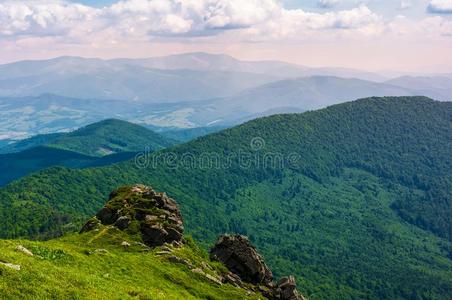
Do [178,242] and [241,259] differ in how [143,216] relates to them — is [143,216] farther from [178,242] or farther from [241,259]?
[241,259]

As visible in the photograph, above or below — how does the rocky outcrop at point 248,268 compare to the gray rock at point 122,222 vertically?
below

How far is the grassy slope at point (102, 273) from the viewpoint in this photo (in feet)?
161

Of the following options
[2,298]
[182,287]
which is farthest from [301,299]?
[2,298]

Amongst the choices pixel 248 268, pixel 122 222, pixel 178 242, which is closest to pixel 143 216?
pixel 122 222

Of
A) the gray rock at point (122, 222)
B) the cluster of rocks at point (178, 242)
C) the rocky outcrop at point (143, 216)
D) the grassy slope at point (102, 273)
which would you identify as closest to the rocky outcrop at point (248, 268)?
the cluster of rocks at point (178, 242)

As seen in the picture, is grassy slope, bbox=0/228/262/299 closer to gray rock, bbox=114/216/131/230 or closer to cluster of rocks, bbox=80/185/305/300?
gray rock, bbox=114/216/131/230

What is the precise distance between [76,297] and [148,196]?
3078 inches

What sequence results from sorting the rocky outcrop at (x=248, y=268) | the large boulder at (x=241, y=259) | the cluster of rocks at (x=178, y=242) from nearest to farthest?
the cluster of rocks at (x=178, y=242) < the rocky outcrop at (x=248, y=268) < the large boulder at (x=241, y=259)

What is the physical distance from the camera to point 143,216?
116m

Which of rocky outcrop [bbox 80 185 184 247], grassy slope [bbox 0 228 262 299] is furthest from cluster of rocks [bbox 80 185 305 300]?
grassy slope [bbox 0 228 262 299]

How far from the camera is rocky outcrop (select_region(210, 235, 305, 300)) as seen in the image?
10606 cm

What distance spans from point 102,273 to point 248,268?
159ft

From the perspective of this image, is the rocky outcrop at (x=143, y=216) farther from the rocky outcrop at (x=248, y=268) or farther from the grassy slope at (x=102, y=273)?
the rocky outcrop at (x=248, y=268)

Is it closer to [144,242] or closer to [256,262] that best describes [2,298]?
[144,242]
